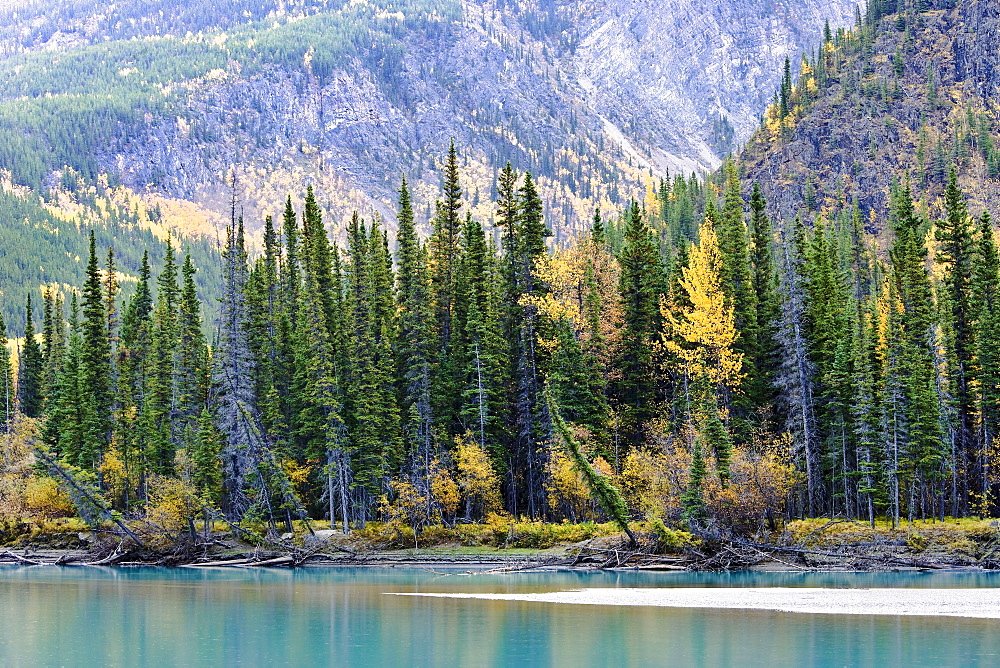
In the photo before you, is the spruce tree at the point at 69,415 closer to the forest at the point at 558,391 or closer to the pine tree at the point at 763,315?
the forest at the point at 558,391

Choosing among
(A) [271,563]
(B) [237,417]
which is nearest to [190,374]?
(B) [237,417]

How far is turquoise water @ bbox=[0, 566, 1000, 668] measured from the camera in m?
33.6

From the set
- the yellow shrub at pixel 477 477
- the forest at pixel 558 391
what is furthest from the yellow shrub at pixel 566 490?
the yellow shrub at pixel 477 477

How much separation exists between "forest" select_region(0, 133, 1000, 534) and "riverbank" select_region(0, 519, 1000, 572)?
1.92m

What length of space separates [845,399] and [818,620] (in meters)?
36.2

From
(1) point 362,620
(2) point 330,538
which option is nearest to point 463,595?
(1) point 362,620

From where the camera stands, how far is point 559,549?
70.5m

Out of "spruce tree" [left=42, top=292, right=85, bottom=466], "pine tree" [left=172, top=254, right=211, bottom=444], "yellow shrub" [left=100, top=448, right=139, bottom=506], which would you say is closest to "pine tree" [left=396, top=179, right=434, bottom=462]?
"pine tree" [left=172, top=254, right=211, bottom=444]

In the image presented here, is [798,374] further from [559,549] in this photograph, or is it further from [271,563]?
[271,563]

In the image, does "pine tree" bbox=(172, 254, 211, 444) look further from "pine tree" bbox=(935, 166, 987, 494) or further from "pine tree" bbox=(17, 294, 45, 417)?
"pine tree" bbox=(935, 166, 987, 494)

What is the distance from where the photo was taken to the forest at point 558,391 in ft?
232

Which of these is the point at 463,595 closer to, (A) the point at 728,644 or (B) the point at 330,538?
(A) the point at 728,644

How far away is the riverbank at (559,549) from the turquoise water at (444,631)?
15.9 feet

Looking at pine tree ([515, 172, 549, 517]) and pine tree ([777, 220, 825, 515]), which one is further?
pine tree ([515, 172, 549, 517])
